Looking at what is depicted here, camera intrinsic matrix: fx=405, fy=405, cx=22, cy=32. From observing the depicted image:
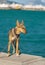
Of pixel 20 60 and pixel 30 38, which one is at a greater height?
pixel 20 60

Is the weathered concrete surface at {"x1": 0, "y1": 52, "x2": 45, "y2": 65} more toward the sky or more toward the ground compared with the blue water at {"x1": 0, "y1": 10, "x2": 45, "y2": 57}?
more toward the sky

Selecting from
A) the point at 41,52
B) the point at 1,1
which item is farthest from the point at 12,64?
the point at 1,1

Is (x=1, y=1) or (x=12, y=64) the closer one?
(x=12, y=64)

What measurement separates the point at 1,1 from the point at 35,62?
15683 centimetres

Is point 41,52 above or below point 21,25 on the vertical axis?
below

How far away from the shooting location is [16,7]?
140125 millimetres

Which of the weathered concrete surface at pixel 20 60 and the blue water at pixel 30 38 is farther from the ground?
the weathered concrete surface at pixel 20 60

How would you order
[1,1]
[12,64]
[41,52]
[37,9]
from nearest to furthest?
[12,64] → [41,52] → [37,9] → [1,1]

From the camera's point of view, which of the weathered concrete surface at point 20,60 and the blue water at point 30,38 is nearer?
the weathered concrete surface at point 20,60

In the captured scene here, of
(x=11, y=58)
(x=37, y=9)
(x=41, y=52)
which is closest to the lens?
(x=11, y=58)

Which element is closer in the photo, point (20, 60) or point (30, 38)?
point (20, 60)

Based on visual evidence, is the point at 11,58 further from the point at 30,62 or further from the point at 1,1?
the point at 1,1

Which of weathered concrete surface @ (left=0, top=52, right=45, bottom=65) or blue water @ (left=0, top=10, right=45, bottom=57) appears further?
blue water @ (left=0, top=10, right=45, bottom=57)

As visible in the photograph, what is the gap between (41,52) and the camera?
19.5m
